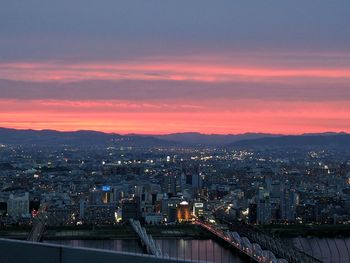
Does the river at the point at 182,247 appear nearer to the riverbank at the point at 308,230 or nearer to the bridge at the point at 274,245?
the bridge at the point at 274,245

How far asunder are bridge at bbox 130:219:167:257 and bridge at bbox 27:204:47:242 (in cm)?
153

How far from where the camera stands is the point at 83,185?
1889cm

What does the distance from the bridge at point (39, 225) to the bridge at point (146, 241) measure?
1.53m

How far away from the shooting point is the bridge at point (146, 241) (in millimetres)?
8085

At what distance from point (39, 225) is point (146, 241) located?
3.13 m

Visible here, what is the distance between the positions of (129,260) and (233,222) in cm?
1155

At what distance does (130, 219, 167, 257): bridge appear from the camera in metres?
8.09

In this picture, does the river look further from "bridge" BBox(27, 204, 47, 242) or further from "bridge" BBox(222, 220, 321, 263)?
"bridge" BBox(222, 220, 321, 263)

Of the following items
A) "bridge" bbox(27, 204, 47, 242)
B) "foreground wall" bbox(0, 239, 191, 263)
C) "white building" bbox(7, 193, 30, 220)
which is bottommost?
"bridge" bbox(27, 204, 47, 242)

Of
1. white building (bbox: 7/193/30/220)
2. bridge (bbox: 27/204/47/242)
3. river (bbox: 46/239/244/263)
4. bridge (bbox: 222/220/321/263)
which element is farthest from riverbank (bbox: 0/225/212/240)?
white building (bbox: 7/193/30/220)

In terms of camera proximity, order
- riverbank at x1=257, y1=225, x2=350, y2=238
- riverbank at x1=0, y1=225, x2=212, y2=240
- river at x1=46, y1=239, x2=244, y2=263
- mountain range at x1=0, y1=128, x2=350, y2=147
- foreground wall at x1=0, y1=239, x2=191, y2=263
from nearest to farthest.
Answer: foreground wall at x1=0, y1=239, x2=191, y2=263 → river at x1=46, y1=239, x2=244, y2=263 → riverbank at x1=0, y1=225, x2=212, y2=240 → riverbank at x1=257, y1=225, x2=350, y2=238 → mountain range at x1=0, y1=128, x2=350, y2=147

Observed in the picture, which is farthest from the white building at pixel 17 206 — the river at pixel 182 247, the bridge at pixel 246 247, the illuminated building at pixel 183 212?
the bridge at pixel 246 247

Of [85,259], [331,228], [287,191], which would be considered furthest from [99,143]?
[85,259]

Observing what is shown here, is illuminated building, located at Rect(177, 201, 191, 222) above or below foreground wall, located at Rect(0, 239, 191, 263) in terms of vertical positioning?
below
